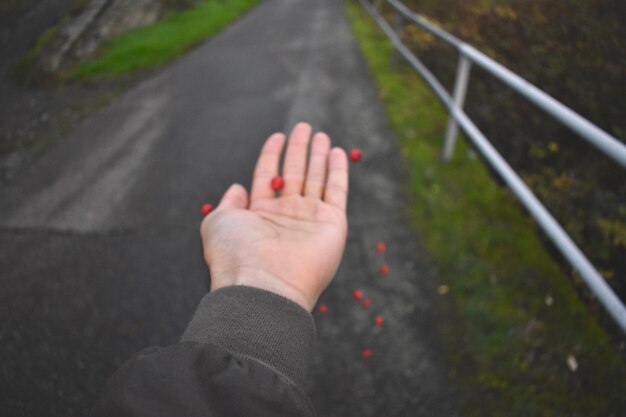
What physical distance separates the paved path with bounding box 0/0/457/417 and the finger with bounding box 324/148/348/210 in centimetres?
77

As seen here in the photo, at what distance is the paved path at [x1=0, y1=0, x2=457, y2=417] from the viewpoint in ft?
6.88

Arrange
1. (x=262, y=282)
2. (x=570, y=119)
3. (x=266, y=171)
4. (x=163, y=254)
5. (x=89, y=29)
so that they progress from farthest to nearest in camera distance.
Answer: (x=89, y=29) < (x=163, y=254) < (x=266, y=171) < (x=570, y=119) < (x=262, y=282)

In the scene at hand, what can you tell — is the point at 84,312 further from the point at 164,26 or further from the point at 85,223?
the point at 164,26

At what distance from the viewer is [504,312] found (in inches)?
94.0

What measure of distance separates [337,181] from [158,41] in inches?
245

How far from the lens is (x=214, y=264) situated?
1778 millimetres

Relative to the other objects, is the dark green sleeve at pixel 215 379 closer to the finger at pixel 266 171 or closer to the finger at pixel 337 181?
the finger at pixel 337 181

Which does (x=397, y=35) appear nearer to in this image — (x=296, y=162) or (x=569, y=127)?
(x=296, y=162)

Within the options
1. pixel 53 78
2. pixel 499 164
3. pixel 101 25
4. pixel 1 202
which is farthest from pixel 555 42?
pixel 1 202

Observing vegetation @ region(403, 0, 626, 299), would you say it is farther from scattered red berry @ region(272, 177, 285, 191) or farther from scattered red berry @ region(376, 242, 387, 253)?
scattered red berry @ region(272, 177, 285, 191)

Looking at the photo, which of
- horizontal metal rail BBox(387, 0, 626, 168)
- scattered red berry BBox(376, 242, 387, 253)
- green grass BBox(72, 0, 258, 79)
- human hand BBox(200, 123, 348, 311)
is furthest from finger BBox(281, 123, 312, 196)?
green grass BBox(72, 0, 258, 79)

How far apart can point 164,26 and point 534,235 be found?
6.27m

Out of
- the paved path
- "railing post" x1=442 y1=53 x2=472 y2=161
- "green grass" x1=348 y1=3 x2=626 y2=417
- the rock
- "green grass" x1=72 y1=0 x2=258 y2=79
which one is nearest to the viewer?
"green grass" x1=348 y1=3 x2=626 y2=417

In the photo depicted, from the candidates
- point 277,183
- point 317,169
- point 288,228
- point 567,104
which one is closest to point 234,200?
point 277,183
